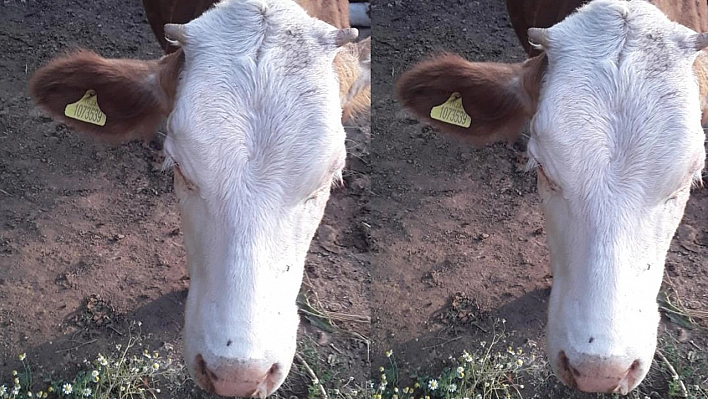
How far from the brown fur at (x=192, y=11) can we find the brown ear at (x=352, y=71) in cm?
30

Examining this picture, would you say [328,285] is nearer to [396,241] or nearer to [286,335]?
[396,241]

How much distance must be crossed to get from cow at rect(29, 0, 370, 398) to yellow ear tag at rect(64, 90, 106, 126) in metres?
0.69

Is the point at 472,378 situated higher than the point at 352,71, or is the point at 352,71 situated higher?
the point at 352,71

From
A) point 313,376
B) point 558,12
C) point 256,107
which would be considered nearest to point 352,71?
point 256,107

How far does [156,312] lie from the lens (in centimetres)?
398

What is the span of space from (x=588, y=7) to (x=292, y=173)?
53.7 inches

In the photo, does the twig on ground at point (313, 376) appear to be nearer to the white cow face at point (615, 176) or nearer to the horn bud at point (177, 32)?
the white cow face at point (615, 176)

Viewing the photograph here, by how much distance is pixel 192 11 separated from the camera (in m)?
3.72

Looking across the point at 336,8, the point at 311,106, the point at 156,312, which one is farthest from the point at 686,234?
the point at 156,312

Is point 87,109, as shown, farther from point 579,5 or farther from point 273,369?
point 579,5

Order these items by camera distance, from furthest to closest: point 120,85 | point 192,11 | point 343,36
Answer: point 192,11 → point 120,85 → point 343,36

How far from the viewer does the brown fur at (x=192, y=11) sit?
3314 millimetres

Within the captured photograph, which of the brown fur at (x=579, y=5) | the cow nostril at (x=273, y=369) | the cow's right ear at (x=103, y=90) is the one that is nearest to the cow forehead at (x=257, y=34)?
the cow's right ear at (x=103, y=90)

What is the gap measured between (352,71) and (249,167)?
85cm
